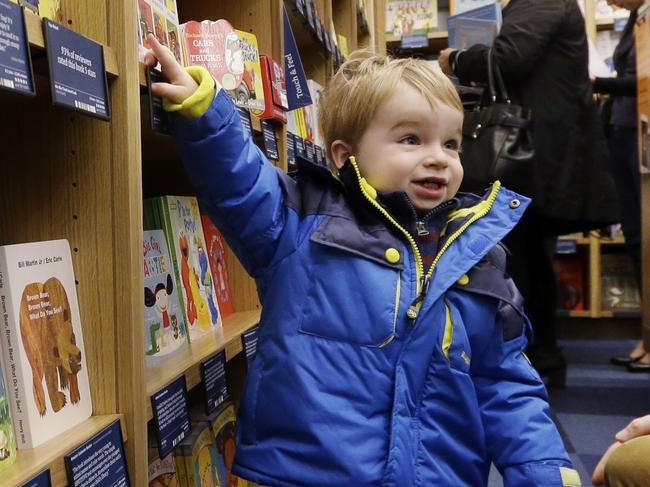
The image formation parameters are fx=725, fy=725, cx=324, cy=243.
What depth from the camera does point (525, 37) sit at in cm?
265

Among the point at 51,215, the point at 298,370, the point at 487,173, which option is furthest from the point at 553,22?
the point at 51,215

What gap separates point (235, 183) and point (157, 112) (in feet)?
0.46

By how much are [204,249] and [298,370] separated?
598 mm

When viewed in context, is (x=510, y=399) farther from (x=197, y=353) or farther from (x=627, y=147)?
(x=627, y=147)

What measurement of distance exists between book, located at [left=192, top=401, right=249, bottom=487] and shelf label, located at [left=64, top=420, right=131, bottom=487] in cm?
66

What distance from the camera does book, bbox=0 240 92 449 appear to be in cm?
83

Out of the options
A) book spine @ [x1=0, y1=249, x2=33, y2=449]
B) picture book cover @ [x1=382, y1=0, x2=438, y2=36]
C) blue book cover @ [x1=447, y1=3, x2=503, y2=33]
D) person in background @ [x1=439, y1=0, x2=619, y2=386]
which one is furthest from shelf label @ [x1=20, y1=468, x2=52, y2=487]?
picture book cover @ [x1=382, y1=0, x2=438, y2=36]

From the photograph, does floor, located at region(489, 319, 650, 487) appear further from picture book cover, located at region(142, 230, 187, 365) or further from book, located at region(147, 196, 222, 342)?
picture book cover, located at region(142, 230, 187, 365)

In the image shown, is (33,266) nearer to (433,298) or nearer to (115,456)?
(115,456)

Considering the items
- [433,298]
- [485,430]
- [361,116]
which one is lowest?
[485,430]

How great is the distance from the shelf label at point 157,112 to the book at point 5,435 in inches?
14.3

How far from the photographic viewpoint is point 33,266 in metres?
0.87

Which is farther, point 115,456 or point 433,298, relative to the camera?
point 433,298

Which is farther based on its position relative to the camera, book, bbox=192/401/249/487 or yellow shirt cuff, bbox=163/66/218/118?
book, bbox=192/401/249/487
